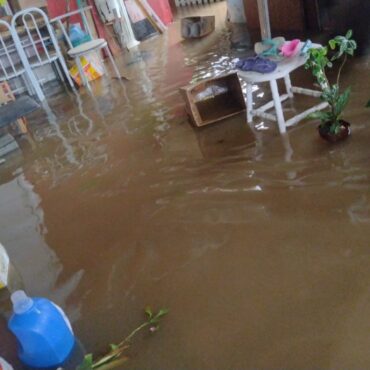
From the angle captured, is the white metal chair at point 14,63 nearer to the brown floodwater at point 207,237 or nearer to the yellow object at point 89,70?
the yellow object at point 89,70

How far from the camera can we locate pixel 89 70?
5.96 m

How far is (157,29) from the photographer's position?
770cm

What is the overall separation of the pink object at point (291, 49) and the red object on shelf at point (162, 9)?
5.68m

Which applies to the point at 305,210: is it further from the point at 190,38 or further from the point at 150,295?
the point at 190,38

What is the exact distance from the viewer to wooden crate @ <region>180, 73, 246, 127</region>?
11.1 ft

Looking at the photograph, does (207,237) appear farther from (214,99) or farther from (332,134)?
(214,99)

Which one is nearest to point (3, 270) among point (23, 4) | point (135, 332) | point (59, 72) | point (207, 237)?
point (135, 332)

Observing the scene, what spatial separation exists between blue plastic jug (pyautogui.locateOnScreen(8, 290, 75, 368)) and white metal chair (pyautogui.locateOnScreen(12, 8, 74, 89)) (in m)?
4.68

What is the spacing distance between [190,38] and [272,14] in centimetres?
154

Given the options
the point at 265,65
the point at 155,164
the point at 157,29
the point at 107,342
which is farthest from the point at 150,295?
the point at 157,29

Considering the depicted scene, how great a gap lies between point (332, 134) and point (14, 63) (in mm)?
4851

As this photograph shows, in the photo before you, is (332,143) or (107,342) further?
(332,143)

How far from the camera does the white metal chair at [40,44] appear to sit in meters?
5.57

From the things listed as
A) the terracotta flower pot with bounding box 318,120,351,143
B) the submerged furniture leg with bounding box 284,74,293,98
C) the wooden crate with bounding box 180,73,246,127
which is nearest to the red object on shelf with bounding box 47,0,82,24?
the wooden crate with bounding box 180,73,246,127
